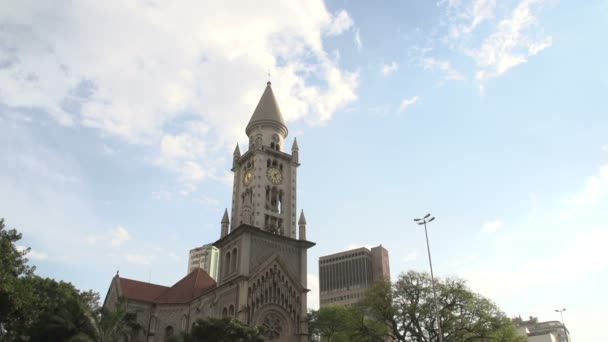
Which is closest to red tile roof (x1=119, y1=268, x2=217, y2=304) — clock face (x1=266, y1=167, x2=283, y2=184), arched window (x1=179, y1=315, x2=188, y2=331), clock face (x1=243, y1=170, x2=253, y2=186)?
arched window (x1=179, y1=315, x2=188, y2=331)

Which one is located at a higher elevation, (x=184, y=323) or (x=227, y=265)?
(x=227, y=265)

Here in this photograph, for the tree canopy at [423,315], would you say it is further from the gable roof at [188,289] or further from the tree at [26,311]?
the tree at [26,311]

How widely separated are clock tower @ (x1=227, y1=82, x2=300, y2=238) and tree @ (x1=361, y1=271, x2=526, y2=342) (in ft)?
50.4

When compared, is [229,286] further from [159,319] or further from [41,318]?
[41,318]

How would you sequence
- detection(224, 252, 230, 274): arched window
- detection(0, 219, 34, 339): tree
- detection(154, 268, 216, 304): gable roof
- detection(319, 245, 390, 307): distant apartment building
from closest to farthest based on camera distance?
detection(0, 219, 34, 339): tree < detection(224, 252, 230, 274): arched window < detection(154, 268, 216, 304): gable roof < detection(319, 245, 390, 307): distant apartment building

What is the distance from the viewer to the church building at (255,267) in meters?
54.7

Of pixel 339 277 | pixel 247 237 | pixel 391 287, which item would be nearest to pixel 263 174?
pixel 247 237

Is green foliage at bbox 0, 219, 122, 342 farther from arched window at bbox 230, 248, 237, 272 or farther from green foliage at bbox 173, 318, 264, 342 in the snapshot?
arched window at bbox 230, 248, 237, 272

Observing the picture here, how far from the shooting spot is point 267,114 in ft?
226

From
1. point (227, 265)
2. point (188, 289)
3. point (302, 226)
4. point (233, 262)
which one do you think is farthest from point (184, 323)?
point (302, 226)

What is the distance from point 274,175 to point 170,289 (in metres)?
20.7

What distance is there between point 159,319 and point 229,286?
39.0 feet

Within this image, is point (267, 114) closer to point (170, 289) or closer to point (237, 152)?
point (237, 152)

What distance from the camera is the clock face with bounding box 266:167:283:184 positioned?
2532 inches
